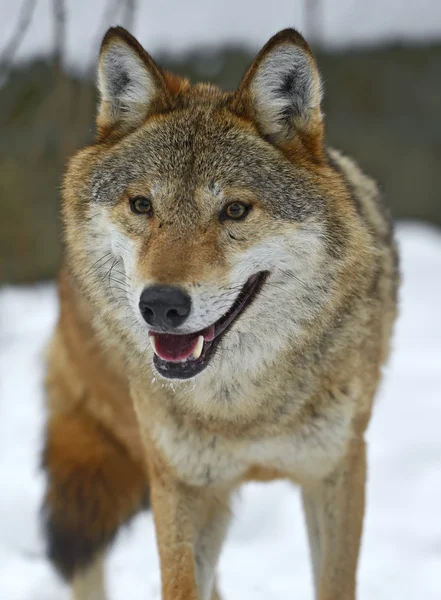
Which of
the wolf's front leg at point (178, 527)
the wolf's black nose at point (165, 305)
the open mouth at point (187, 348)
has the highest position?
the wolf's black nose at point (165, 305)

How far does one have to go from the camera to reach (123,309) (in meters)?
3.12

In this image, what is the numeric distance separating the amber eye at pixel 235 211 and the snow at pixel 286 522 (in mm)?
1235

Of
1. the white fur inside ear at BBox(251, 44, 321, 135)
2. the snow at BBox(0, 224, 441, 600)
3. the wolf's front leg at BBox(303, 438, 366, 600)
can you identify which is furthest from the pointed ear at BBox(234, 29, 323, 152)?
the snow at BBox(0, 224, 441, 600)

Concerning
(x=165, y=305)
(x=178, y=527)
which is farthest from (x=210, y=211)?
(x=178, y=527)

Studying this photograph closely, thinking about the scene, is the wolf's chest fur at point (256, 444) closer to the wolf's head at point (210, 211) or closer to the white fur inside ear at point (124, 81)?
the wolf's head at point (210, 211)

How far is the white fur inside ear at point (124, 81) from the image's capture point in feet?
10.1

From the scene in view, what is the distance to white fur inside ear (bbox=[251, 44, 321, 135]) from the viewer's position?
2.94 meters

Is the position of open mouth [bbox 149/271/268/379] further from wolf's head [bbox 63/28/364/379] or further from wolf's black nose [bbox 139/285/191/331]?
wolf's black nose [bbox 139/285/191/331]

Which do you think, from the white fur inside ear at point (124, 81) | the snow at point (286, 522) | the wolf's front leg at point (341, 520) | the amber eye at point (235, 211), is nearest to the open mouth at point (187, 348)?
the amber eye at point (235, 211)

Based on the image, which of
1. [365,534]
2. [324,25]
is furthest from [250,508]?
[324,25]

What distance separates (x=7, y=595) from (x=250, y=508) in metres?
1.35

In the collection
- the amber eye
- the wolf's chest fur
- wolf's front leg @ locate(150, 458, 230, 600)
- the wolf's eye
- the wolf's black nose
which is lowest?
wolf's front leg @ locate(150, 458, 230, 600)

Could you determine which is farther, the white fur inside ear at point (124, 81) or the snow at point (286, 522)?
the snow at point (286, 522)

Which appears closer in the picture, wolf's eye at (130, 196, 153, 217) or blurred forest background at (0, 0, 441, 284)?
wolf's eye at (130, 196, 153, 217)
